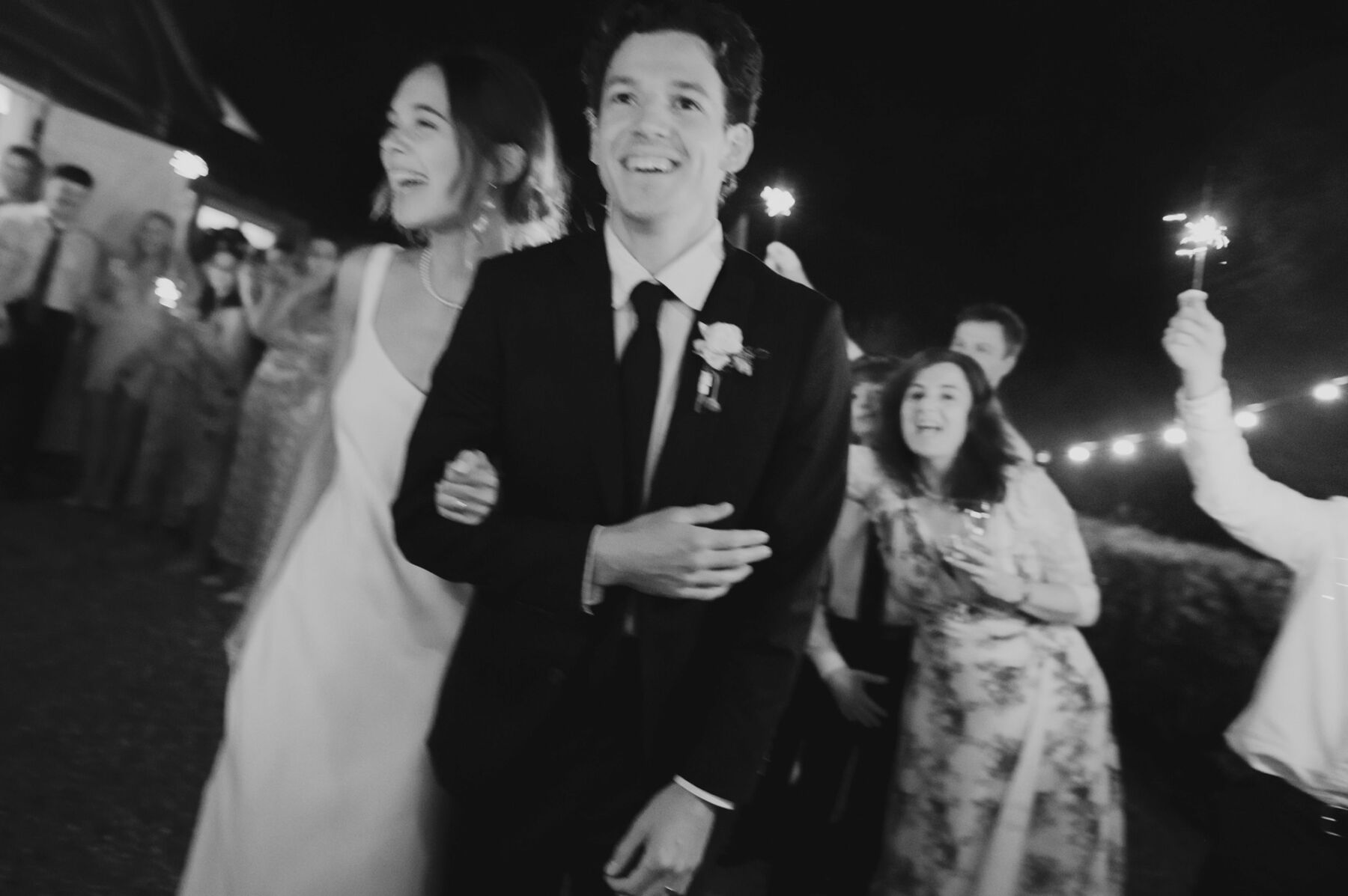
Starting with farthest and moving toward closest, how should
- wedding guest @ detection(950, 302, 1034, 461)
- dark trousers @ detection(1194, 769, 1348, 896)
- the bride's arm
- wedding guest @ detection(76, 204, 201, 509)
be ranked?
wedding guest @ detection(76, 204, 201, 509) < wedding guest @ detection(950, 302, 1034, 461) < dark trousers @ detection(1194, 769, 1348, 896) < the bride's arm

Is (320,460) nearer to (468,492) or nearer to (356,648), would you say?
(356,648)

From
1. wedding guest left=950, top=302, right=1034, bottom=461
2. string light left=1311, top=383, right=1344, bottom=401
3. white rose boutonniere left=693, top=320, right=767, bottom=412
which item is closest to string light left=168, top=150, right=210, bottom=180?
wedding guest left=950, top=302, right=1034, bottom=461

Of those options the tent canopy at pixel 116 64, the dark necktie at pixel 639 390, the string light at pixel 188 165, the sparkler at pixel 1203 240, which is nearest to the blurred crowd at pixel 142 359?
the tent canopy at pixel 116 64

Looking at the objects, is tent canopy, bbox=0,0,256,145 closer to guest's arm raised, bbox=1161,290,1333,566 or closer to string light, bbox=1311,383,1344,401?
guest's arm raised, bbox=1161,290,1333,566

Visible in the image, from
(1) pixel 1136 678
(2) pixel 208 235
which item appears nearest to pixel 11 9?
(2) pixel 208 235

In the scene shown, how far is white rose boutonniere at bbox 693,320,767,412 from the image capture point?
3.61 ft

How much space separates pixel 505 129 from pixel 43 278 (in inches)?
207

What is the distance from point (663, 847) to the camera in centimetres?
104

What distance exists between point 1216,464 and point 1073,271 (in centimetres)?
107

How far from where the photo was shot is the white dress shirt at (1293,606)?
1.69m

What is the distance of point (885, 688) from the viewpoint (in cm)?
252

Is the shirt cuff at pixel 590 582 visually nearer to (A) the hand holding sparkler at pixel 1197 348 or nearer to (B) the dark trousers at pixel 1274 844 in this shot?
(A) the hand holding sparkler at pixel 1197 348

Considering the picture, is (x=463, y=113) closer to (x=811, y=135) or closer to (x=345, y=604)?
(x=345, y=604)

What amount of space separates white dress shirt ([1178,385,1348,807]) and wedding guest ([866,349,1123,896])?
1.28 feet
